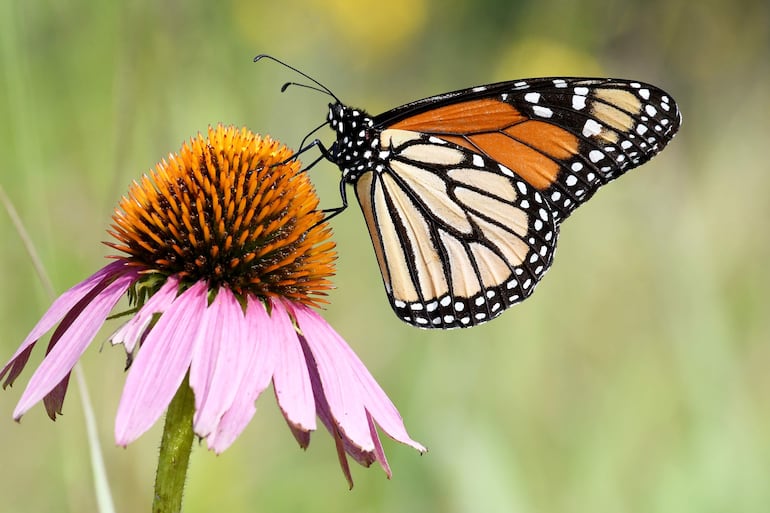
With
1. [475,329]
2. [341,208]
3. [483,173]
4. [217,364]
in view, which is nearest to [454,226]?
[483,173]

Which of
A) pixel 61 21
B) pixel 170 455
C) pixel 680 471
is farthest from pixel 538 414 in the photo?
pixel 61 21

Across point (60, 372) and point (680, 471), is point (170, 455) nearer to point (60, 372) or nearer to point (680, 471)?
point (60, 372)

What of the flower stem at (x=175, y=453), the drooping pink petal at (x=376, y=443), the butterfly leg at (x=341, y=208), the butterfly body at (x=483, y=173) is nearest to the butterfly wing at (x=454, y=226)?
the butterfly body at (x=483, y=173)

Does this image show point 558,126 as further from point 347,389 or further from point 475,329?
point 475,329

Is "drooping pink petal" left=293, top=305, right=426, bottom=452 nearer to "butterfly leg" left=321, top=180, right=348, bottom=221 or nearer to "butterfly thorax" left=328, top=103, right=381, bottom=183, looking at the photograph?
"butterfly leg" left=321, top=180, right=348, bottom=221

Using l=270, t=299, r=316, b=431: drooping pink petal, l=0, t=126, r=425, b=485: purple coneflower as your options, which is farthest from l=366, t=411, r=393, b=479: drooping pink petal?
l=270, t=299, r=316, b=431: drooping pink petal

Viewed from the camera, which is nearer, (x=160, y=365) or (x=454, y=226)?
(x=160, y=365)

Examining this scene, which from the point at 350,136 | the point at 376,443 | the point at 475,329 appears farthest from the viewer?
the point at 475,329

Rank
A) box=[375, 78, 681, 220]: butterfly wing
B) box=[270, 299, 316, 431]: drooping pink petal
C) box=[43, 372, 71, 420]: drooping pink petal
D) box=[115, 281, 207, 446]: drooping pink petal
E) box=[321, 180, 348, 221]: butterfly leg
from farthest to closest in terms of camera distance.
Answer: box=[375, 78, 681, 220]: butterfly wing
box=[321, 180, 348, 221]: butterfly leg
box=[43, 372, 71, 420]: drooping pink petal
box=[270, 299, 316, 431]: drooping pink petal
box=[115, 281, 207, 446]: drooping pink petal
